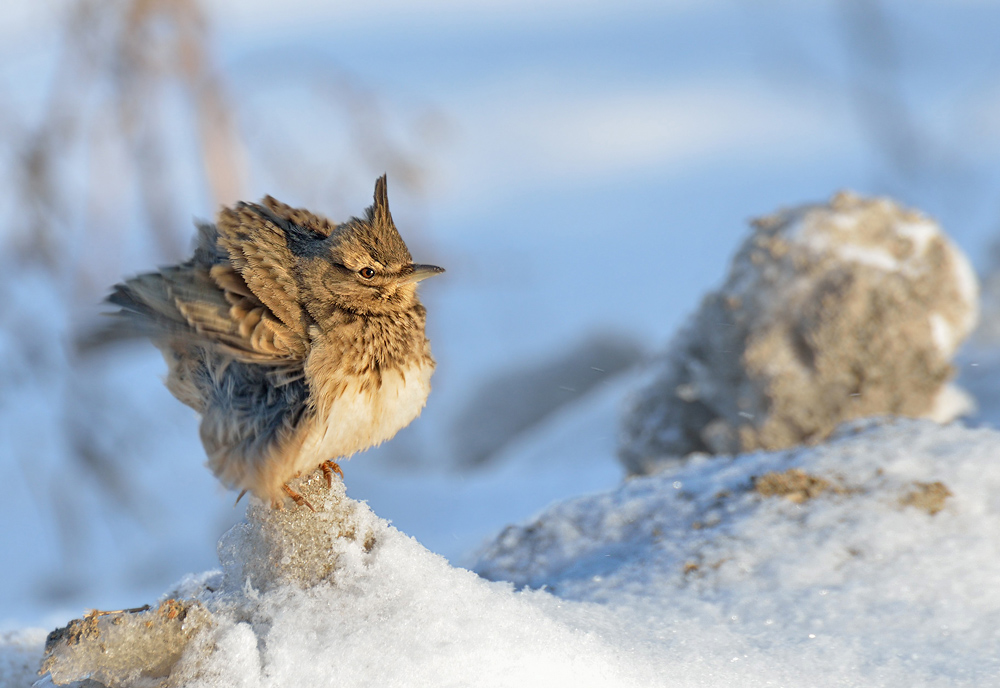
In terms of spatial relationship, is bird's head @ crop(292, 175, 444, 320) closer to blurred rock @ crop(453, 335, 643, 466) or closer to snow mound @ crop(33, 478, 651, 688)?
snow mound @ crop(33, 478, 651, 688)

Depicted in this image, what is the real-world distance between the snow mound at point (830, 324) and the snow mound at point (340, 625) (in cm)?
211

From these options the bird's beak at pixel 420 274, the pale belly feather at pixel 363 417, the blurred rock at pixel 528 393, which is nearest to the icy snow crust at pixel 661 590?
the pale belly feather at pixel 363 417

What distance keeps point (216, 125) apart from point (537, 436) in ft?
9.96

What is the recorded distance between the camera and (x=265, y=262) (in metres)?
1.86

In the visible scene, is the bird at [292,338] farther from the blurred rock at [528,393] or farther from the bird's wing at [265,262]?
the blurred rock at [528,393]

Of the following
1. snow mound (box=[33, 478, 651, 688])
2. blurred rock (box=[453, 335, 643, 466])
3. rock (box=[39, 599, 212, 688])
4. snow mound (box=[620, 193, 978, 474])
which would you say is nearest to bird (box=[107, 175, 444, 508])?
snow mound (box=[33, 478, 651, 688])

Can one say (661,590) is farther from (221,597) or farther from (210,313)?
(210,313)

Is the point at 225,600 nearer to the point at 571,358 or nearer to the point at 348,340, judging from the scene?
the point at 348,340

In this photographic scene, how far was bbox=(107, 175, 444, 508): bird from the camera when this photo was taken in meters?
1.78

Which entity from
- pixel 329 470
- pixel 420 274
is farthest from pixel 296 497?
pixel 420 274

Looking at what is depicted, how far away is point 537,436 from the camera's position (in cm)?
645

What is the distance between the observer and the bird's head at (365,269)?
1.85 meters

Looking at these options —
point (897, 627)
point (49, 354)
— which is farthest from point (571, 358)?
point (897, 627)

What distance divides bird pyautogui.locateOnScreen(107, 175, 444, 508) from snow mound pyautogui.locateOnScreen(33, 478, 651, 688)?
111 mm
